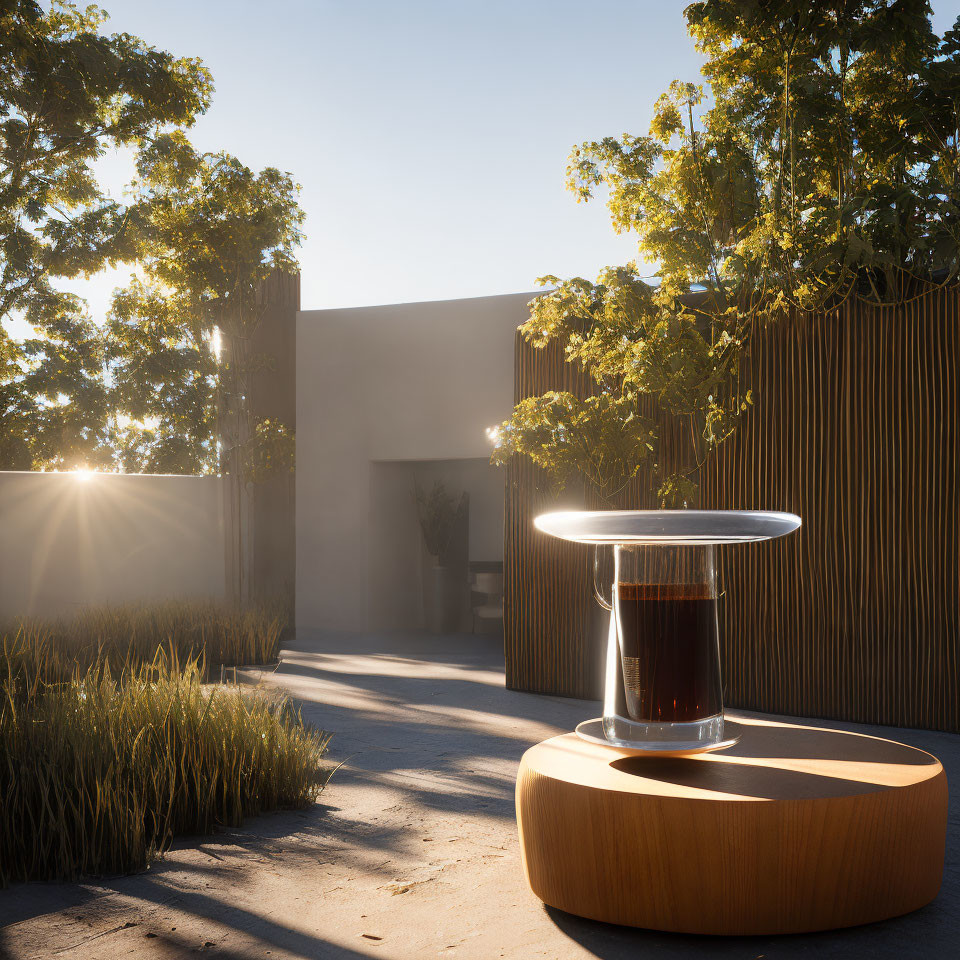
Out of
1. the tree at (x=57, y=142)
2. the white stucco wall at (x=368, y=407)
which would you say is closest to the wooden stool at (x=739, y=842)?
the white stucco wall at (x=368, y=407)

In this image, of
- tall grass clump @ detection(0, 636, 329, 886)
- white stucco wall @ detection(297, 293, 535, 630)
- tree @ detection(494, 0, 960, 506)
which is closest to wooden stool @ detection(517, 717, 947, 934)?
tall grass clump @ detection(0, 636, 329, 886)

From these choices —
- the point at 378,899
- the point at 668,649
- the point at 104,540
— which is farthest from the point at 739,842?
the point at 104,540

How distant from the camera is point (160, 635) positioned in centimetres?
823

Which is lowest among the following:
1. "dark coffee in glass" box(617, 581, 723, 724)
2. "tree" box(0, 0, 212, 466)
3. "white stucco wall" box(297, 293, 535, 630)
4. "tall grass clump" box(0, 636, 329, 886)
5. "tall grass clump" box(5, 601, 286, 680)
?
"tall grass clump" box(5, 601, 286, 680)

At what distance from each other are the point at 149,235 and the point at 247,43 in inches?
196

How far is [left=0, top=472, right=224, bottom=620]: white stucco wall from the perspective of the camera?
983 centimetres

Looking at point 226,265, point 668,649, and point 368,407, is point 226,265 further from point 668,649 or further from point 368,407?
point 668,649

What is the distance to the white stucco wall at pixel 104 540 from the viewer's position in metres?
9.83

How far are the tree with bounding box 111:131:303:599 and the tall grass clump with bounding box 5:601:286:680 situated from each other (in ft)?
5.99

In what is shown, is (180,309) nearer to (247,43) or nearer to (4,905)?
(247,43)

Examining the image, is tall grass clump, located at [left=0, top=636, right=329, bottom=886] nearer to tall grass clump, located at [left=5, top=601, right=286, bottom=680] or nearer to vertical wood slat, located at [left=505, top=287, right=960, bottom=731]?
vertical wood slat, located at [left=505, top=287, right=960, bottom=731]

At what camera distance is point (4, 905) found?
8.82 ft

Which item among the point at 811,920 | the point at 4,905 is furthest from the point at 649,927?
the point at 4,905

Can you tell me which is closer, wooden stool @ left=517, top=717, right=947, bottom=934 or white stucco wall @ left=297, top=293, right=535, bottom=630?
wooden stool @ left=517, top=717, right=947, bottom=934
